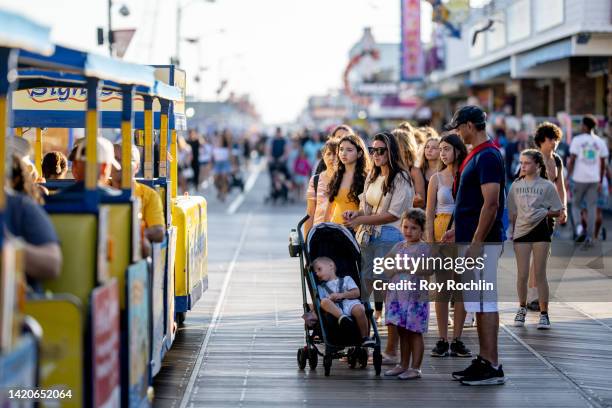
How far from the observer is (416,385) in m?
9.55

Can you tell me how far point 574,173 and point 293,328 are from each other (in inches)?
340

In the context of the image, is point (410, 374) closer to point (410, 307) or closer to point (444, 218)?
point (410, 307)

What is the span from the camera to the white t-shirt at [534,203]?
1211 centimetres

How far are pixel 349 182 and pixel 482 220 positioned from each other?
2466 mm

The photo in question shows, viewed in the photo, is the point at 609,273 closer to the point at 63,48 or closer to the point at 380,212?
the point at 380,212

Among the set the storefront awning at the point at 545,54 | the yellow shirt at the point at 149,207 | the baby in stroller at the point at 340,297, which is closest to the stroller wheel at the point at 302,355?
the baby in stroller at the point at 340,297

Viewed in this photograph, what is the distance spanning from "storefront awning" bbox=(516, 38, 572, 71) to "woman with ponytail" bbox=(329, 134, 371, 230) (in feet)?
59.2

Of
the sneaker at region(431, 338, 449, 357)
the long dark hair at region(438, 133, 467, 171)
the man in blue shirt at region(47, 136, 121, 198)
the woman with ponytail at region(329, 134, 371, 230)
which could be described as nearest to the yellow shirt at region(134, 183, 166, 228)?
the man in blue shirt at region(47, 136, 121, 198)

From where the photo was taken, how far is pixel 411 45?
182 feet

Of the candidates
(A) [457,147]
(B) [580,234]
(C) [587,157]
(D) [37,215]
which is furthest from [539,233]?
(B) [580,234]

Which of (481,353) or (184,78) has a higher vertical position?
(184,78)

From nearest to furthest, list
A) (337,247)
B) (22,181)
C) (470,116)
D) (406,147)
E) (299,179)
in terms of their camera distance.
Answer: (22,181) < (470,116) < (337,247) < (406,147) < (299,179)

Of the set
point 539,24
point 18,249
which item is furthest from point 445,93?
point 18,249

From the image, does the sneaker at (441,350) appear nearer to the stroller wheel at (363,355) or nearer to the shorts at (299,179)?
the stroller wheel at (363,355)
